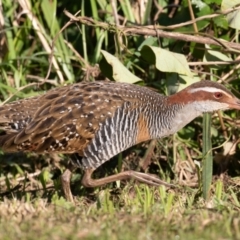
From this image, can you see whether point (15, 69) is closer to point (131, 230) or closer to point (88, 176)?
point (88, 176)

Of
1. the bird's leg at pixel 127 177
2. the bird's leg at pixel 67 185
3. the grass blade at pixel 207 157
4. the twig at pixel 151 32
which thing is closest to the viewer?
the grass blade at pixel 207 157

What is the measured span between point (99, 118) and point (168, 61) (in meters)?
1.01

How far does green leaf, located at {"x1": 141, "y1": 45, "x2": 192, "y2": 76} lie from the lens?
24.8ft

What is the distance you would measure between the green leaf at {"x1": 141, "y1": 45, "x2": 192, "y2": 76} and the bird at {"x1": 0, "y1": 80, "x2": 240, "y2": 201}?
0.80 feet

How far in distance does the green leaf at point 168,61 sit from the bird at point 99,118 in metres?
0.24

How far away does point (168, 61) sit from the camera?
24.9 ft

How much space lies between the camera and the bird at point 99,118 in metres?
7.02

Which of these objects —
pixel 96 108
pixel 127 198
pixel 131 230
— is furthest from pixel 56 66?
pixel 131 230

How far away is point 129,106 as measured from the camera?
7.19 m

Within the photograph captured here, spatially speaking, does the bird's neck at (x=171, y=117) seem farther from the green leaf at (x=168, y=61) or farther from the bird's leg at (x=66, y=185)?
the bird's leg at (x=66, y=185)

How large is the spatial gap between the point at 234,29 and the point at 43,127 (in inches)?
94.9

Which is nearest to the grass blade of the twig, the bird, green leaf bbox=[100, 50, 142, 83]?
the bird

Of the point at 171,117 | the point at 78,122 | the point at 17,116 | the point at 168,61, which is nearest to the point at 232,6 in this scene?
the point at 168,61

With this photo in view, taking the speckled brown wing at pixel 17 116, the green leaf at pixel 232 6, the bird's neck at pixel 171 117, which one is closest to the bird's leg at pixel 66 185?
the speckled brown wing at pixel 17 116
